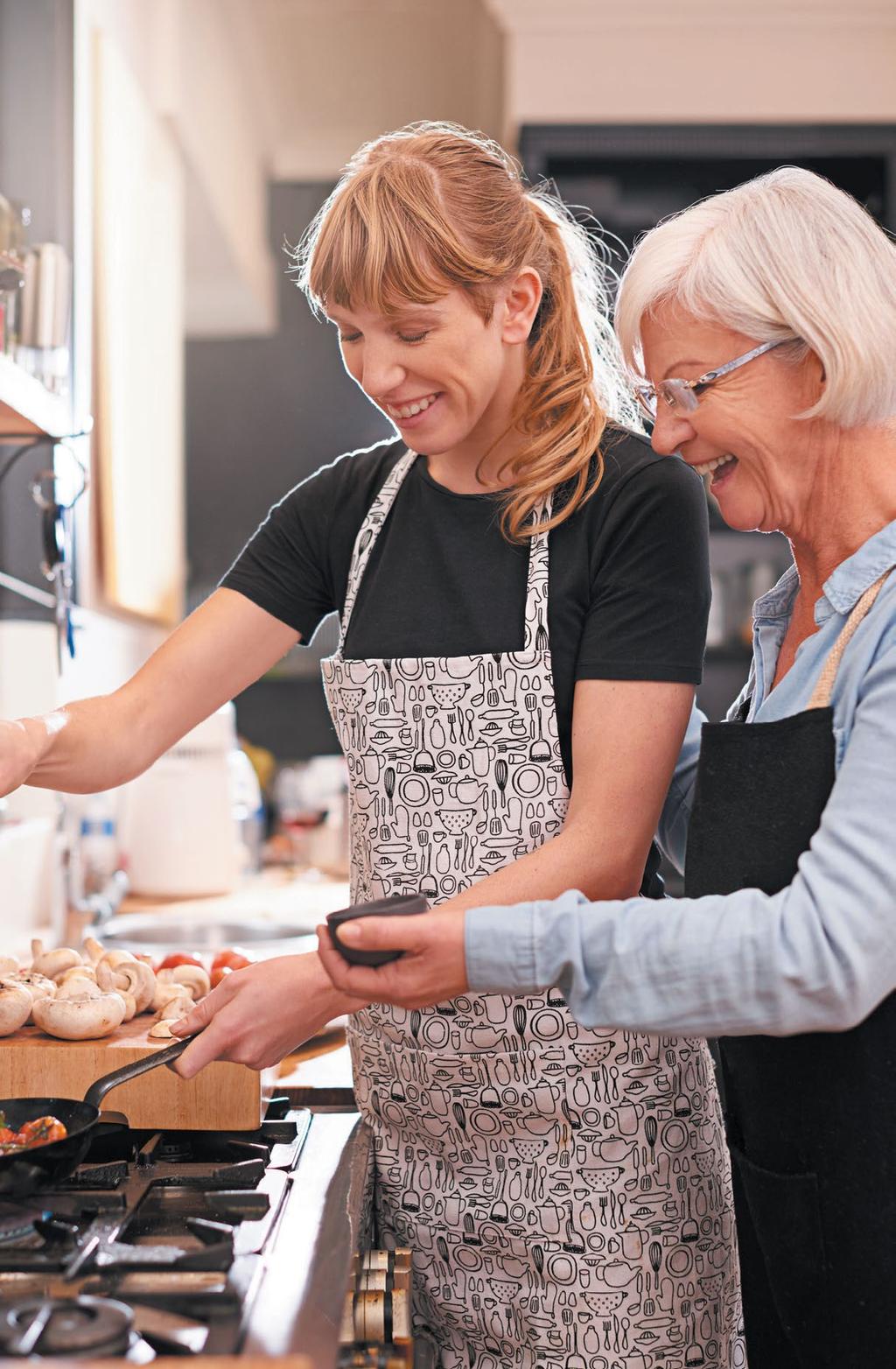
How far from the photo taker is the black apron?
0.94 meters

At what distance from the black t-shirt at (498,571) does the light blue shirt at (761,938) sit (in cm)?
26

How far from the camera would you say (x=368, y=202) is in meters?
1.16

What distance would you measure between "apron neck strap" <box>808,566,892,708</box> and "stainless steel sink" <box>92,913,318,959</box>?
4.12 feet

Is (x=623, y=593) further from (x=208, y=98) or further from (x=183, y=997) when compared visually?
(x=208, y=98)

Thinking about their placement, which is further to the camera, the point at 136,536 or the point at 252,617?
the point at 136,536

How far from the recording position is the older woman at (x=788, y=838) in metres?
0.84

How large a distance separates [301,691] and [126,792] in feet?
5.84

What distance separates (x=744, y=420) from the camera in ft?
3.42

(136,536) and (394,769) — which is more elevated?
(136,536)

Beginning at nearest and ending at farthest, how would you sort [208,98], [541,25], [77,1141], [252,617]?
[77,1141], [252,617], [541,25], [208,98]

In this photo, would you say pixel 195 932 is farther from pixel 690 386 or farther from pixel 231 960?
pixel 690 386

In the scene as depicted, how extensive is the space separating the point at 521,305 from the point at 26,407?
0.59 m

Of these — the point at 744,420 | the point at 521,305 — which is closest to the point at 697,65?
the point at 521,305

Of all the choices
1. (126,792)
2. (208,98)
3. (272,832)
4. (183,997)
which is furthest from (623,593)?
(208,98)
